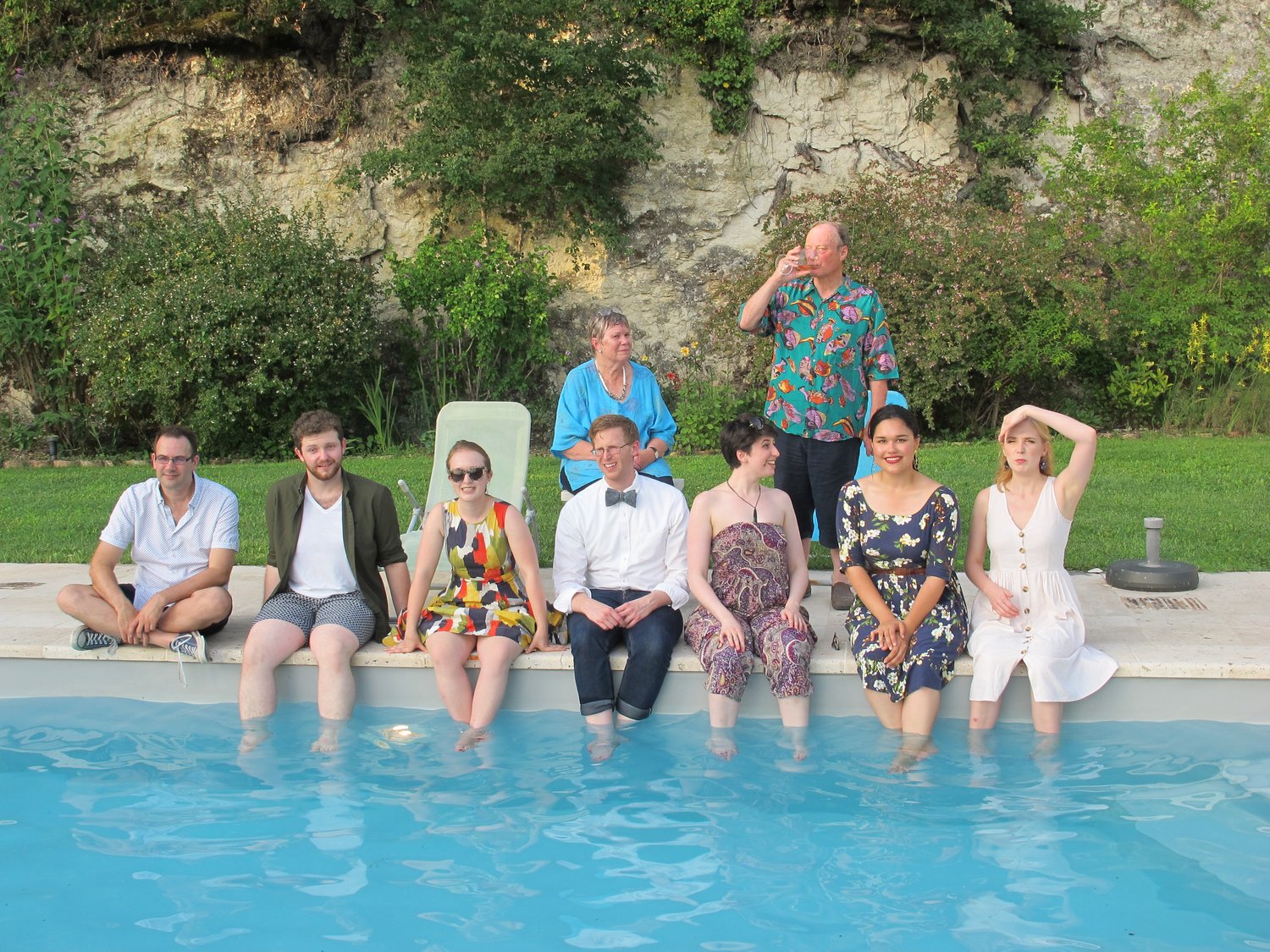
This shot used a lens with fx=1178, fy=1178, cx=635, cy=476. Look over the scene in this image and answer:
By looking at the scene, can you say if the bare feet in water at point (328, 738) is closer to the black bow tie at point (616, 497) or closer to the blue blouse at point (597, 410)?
the black bow tie at point (616, 497)

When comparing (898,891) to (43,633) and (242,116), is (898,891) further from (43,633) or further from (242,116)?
(242,116)

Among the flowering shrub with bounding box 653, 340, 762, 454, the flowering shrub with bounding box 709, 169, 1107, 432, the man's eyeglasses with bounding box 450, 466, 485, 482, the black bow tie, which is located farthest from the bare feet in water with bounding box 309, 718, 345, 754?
the flowering shrub with bounding box 709, 169, 1107, 432

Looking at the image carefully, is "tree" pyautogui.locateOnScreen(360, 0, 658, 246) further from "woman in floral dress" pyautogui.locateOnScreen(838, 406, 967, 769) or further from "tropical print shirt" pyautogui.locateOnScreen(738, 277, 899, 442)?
"woman in floral dress" pyautogui.locateOnScreen(838, 406, 967, 769)

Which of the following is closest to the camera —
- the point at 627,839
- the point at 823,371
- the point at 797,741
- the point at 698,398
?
the point at 627,839

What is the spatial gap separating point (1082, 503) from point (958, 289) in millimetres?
3691

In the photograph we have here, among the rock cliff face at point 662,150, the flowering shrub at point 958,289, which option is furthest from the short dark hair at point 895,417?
the rock cliff face at point 662,150

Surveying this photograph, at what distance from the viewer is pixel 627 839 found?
3881 millimetres

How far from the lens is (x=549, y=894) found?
11.7 feet

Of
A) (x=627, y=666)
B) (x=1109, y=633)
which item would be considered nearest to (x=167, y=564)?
(x=627, y=666)

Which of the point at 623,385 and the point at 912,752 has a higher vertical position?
the point at 623,385

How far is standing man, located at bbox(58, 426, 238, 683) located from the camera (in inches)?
194

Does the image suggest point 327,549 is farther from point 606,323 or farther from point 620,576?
point 606,323

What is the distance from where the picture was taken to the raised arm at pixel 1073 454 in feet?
14.9

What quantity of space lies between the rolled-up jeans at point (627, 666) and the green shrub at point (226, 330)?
24.2ft
